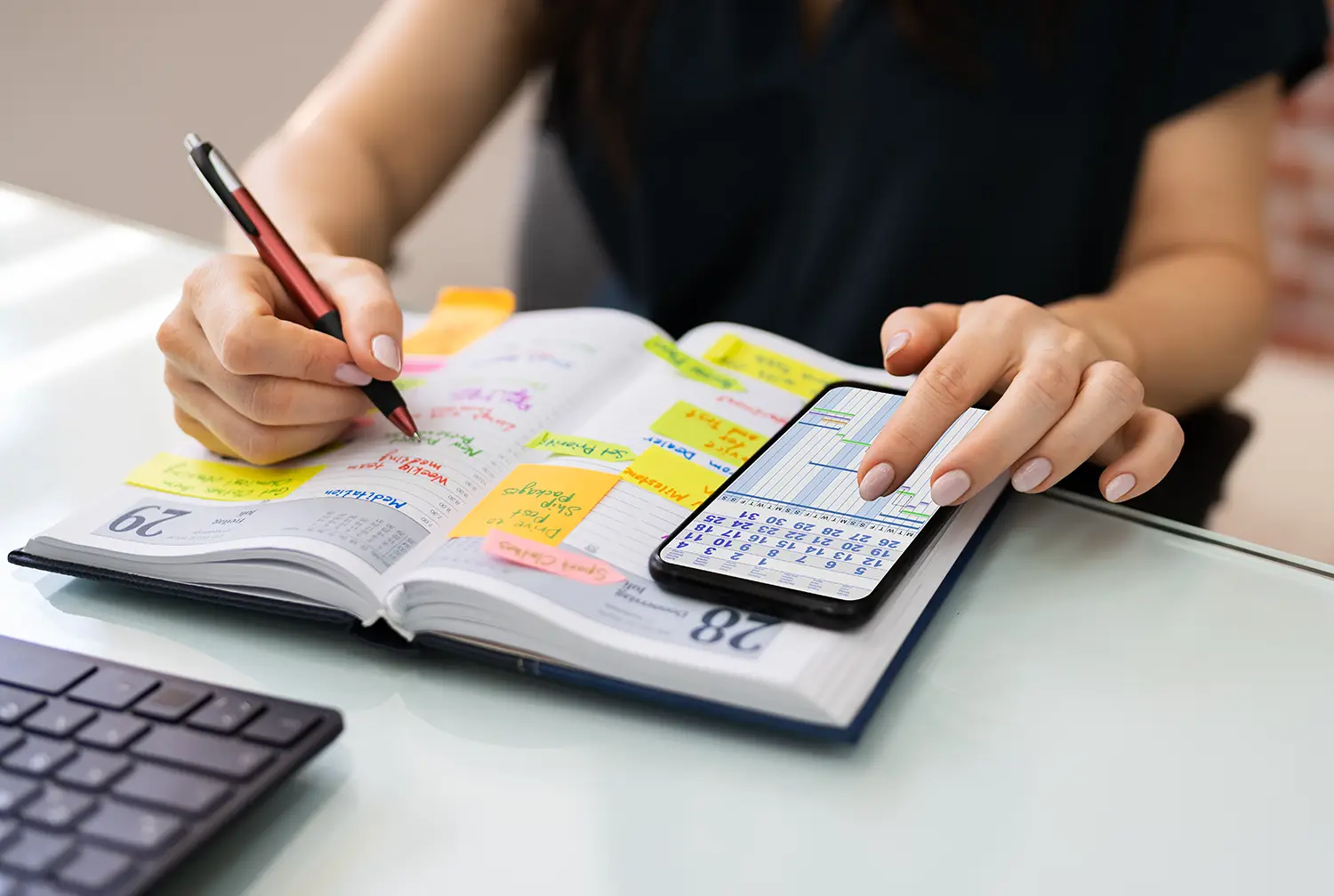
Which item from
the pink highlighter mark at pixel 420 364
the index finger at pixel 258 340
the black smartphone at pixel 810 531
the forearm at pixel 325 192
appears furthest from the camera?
the forearm at pixel 325 192

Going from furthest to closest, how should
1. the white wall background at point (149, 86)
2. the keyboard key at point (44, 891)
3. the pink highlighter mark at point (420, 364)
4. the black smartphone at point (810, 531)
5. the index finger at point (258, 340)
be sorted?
the white wall background at point (149, 86), the pink highlighter mark at point (420, 364), the index finger at point (258, 340), the black smartphone at point (810, 531), the keyboard key at point (44, 891)

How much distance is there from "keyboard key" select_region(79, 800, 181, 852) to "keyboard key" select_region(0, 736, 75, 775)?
0.03 meters

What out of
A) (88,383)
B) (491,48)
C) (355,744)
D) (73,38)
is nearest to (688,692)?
(355,744)

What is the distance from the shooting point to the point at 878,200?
3.08 ft

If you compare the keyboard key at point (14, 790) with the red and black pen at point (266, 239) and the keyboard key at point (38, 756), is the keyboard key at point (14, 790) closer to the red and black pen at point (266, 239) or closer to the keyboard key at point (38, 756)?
the keyboard key at point (38, 756)

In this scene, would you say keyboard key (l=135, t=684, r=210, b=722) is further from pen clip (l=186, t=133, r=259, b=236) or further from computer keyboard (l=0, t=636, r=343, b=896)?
pen clip (l=186, t=133, r=259, b=236)

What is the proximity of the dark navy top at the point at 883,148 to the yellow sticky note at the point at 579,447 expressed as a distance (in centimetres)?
46

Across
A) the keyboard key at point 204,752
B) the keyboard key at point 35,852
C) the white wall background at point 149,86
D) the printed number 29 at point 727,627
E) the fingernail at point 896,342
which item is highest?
the white wall background at point 149,86

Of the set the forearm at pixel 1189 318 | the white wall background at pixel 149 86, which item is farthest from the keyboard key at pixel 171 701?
the white wall background at pixel 149 86

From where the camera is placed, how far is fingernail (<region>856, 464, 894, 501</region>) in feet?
1.52

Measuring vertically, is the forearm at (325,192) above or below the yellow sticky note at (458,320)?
above

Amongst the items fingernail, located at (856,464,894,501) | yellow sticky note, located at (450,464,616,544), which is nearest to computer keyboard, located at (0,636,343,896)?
yellow sticky note, located at (450,464,616,544)

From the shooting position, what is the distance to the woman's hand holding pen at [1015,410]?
46 centimetres

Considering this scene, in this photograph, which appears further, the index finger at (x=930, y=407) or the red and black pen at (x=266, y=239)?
the red and black pen at (x=266, y=239)
